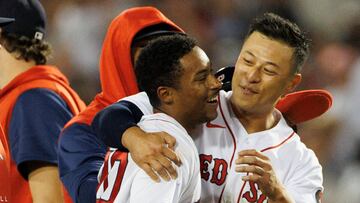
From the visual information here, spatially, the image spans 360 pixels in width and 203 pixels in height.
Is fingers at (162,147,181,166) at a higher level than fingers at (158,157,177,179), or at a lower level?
higher

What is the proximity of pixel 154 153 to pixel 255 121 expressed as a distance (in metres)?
0.43

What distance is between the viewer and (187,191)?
1.94 metres

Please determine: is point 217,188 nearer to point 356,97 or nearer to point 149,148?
point 149,148

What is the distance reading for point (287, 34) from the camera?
2207 mm

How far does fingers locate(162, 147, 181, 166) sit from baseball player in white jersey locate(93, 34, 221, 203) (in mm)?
26

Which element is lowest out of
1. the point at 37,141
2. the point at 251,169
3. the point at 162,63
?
the point at 37,141

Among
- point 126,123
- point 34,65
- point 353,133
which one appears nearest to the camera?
point 126,123

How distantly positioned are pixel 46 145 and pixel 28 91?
0.21 metres

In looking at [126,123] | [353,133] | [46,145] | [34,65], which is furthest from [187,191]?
[353,133]

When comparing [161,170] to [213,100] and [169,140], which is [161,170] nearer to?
[169,140]

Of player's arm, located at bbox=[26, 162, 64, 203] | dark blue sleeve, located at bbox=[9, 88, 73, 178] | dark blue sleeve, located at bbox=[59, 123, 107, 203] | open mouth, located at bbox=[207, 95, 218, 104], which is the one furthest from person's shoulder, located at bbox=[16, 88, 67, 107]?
open mouth, located at bbox=[207, 95, 218, 104]

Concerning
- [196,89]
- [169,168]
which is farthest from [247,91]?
[169,168]

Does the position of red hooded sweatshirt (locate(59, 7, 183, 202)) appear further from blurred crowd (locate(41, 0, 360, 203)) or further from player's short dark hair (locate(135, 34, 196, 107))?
blurred crowd (locate(41, 0, 360, 203))

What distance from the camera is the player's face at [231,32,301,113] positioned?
2168mm
